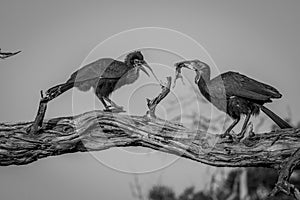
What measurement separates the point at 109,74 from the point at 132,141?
667 millimetres

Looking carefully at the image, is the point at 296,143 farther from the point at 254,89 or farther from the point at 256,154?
the point at 254,89

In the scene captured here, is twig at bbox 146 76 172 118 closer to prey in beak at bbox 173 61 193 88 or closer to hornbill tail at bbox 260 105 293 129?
prey in beak at bbox 173 61 193 88

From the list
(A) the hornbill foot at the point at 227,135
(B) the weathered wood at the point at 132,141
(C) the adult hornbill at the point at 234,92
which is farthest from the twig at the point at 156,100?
(A) the hornbill foot at the point at 227,135

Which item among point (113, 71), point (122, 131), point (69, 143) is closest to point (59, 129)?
point (69, 143)

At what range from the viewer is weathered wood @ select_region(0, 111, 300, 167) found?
3.97 meters

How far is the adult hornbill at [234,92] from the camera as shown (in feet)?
14.4

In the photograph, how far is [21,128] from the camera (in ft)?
13.3

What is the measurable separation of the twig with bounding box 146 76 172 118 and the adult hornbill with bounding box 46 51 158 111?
37 cm

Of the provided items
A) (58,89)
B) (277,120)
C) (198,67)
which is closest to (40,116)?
(58,89)

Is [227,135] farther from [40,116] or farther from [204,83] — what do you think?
[40,116]

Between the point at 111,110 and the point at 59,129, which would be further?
the point at 111,110

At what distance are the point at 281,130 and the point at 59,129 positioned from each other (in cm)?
126

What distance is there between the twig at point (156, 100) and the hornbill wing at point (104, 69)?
1.75 ft

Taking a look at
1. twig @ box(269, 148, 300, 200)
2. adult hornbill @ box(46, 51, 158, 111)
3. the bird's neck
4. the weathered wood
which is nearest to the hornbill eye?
adult hornbill @ box(46, 51, 158, 111)
